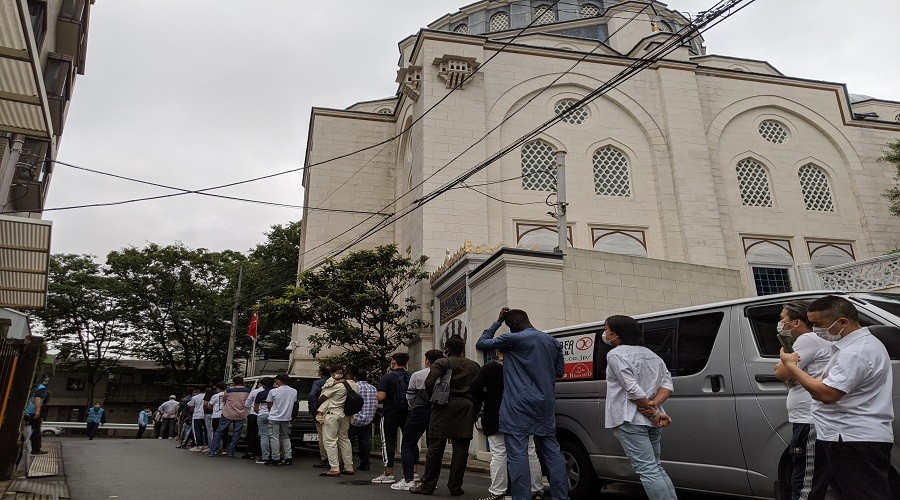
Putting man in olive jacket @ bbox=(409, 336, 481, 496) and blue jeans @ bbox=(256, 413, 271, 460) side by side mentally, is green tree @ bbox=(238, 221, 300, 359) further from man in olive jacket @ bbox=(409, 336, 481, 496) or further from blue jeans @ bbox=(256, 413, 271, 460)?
man in olive jacket @ bbox=(409, 336, 481, 496)

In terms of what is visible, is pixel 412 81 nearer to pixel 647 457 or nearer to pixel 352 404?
pixel 352 404

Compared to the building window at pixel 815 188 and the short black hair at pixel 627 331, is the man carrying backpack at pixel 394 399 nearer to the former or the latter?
the short black hair at pixel 627 331

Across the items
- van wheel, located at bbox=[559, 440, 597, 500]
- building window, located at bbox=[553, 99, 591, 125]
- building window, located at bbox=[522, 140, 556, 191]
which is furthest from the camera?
building window, located at bbox=[553, 99, 591, 125]

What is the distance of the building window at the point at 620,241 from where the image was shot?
1912 cm

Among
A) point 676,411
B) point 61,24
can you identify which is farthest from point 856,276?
point 61,24

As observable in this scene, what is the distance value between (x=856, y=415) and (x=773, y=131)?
22.2 m

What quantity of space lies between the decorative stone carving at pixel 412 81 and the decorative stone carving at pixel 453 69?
86cm

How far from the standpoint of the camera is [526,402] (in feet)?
16.7

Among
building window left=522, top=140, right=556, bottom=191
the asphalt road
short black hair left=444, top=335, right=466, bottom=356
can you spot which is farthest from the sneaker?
building window left=522, top=140, right=556, bottom=191

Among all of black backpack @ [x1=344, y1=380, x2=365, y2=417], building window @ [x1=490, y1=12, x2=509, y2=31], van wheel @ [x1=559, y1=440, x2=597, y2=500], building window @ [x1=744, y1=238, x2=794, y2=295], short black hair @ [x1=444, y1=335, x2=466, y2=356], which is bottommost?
van wheel @ [x1=559, y1=440, x2=597, y2=500]

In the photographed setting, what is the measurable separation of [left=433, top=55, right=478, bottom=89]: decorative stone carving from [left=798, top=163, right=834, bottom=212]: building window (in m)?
12.8

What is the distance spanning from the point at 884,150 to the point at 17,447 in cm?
2739

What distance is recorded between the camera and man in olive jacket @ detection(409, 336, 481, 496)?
620 centimetres

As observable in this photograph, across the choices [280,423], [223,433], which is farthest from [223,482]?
[223,433]
